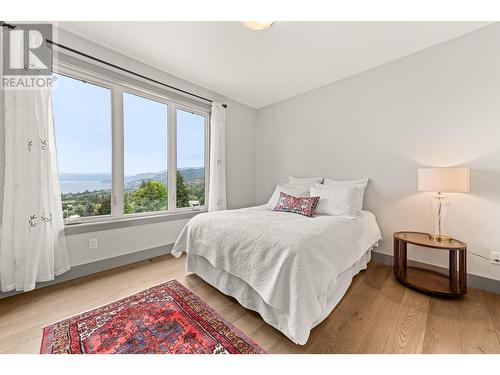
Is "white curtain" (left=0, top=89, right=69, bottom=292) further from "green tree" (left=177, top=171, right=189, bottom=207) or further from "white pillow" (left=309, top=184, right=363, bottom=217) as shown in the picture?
"white pillow" (left=309, top=184, right=363, bottom=217)

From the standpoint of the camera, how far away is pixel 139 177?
2541 mm

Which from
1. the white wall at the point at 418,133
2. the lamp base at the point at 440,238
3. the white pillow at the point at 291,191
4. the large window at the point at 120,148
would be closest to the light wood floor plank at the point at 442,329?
the lamp base at the point at 440,238

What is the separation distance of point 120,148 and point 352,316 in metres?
2.88

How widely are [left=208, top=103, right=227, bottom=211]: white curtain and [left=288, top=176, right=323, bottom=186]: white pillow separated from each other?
1129mm

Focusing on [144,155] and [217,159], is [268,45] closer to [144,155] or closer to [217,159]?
[217,159]

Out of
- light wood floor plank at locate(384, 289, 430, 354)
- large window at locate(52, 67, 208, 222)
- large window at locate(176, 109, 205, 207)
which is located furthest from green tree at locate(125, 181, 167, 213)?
light wood floor plank at locate(384, 289, 430, 354)

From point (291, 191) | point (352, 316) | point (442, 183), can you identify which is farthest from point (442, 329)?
point (291, 191)

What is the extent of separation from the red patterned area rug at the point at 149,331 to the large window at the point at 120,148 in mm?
1121

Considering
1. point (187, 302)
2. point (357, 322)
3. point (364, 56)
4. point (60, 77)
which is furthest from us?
point (364, 56)

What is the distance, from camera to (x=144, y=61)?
7.82 feet

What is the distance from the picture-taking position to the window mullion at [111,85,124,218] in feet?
7.53
